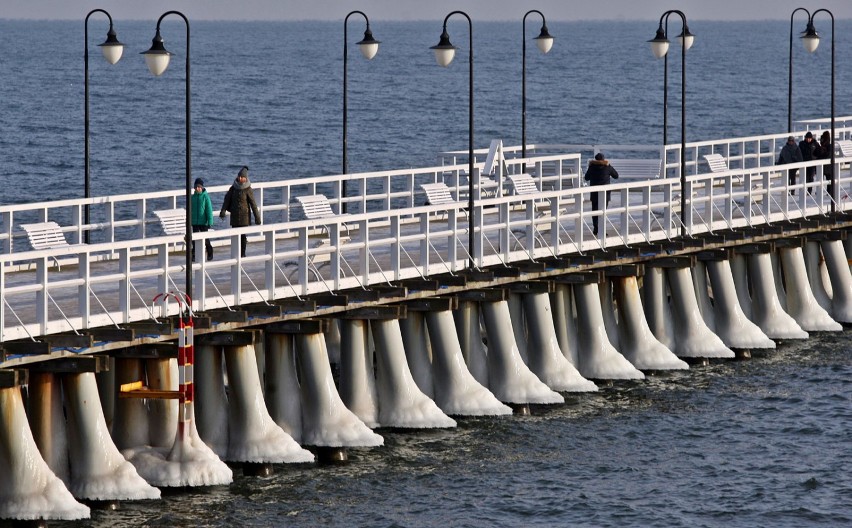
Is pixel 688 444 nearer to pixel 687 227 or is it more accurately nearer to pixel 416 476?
pixel 416 476

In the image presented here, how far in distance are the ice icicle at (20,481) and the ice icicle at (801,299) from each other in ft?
56.9

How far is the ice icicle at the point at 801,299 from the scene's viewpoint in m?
34.7

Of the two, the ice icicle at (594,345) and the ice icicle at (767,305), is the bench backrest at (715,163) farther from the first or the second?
the ice icicle at (594,345)

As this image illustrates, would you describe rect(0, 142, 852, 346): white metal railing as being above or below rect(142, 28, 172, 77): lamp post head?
below

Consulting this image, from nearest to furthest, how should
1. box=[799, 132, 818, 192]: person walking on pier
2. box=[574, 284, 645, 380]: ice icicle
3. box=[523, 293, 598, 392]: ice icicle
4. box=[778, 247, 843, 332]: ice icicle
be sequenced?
box=[523, 293, 598, 392]: ice icicle → box=[574, 284, 645, 380]: ice icicle → box=[778, 247, 843, 332]: ice icicle → box=[799, 132, 818, 192]: person walking on pier

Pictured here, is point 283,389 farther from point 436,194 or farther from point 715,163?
point 715,163

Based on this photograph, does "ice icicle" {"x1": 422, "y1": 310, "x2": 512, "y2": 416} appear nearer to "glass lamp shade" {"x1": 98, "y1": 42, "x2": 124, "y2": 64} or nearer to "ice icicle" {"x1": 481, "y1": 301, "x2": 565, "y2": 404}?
"ice icicle" {"x1": 481, "y1": 301, "x2": 565, "y2": 404}

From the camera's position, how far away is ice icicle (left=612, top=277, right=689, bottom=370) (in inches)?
1193

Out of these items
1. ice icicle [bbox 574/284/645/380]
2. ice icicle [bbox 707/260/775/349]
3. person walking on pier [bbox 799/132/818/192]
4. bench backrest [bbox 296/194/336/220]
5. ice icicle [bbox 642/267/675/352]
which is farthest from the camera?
person walking on pier [bbox 799/132/818/192]

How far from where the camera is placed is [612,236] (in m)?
31.6

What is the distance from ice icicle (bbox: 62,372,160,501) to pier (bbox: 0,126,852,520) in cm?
2

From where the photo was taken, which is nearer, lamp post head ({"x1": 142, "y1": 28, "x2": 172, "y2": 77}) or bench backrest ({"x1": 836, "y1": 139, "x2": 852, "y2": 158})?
lamp post head ({"x1": 142, "y1": 28, "x2": 172, "y2": 77})

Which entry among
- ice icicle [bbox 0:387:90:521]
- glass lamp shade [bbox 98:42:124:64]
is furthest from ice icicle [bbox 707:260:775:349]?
ice icicle [bbox 0:387:90:521]

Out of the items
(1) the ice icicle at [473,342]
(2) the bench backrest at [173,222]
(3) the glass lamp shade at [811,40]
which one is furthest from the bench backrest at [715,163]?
(2) the bench backrest at [173,222]
